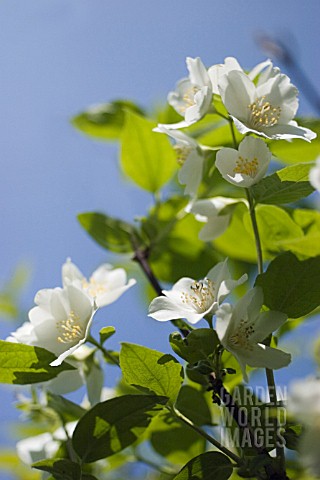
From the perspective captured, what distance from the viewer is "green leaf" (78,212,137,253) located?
5.09 feet

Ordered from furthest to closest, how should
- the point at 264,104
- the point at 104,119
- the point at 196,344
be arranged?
the point at 104,119, the point at 264,104, the point at 196,344

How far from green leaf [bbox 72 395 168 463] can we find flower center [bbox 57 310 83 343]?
0.13 metres

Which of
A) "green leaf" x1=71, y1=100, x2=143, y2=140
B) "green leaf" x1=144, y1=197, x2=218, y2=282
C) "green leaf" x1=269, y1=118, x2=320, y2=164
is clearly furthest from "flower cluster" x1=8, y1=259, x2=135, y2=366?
"green leaf" x1=71, y1=100, x2=143, y2=140

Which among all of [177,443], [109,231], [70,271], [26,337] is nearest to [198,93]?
[70,271]

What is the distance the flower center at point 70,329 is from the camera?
1.01 m

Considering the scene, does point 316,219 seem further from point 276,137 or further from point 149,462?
point 149,462

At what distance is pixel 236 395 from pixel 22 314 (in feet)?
3.99

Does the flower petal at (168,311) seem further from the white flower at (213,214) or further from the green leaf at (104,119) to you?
the green leaf at (104,119)

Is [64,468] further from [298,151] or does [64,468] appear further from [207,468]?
[298,151]

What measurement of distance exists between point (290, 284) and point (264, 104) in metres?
0.33

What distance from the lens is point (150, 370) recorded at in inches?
34.9

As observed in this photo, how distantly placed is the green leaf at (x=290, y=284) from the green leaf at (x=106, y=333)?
24 centimetres

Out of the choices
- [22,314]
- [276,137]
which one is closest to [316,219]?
[276,137]

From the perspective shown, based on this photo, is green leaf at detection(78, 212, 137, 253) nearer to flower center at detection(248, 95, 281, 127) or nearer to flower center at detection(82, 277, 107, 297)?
flower center at detection(82, 277, 107, 297)
